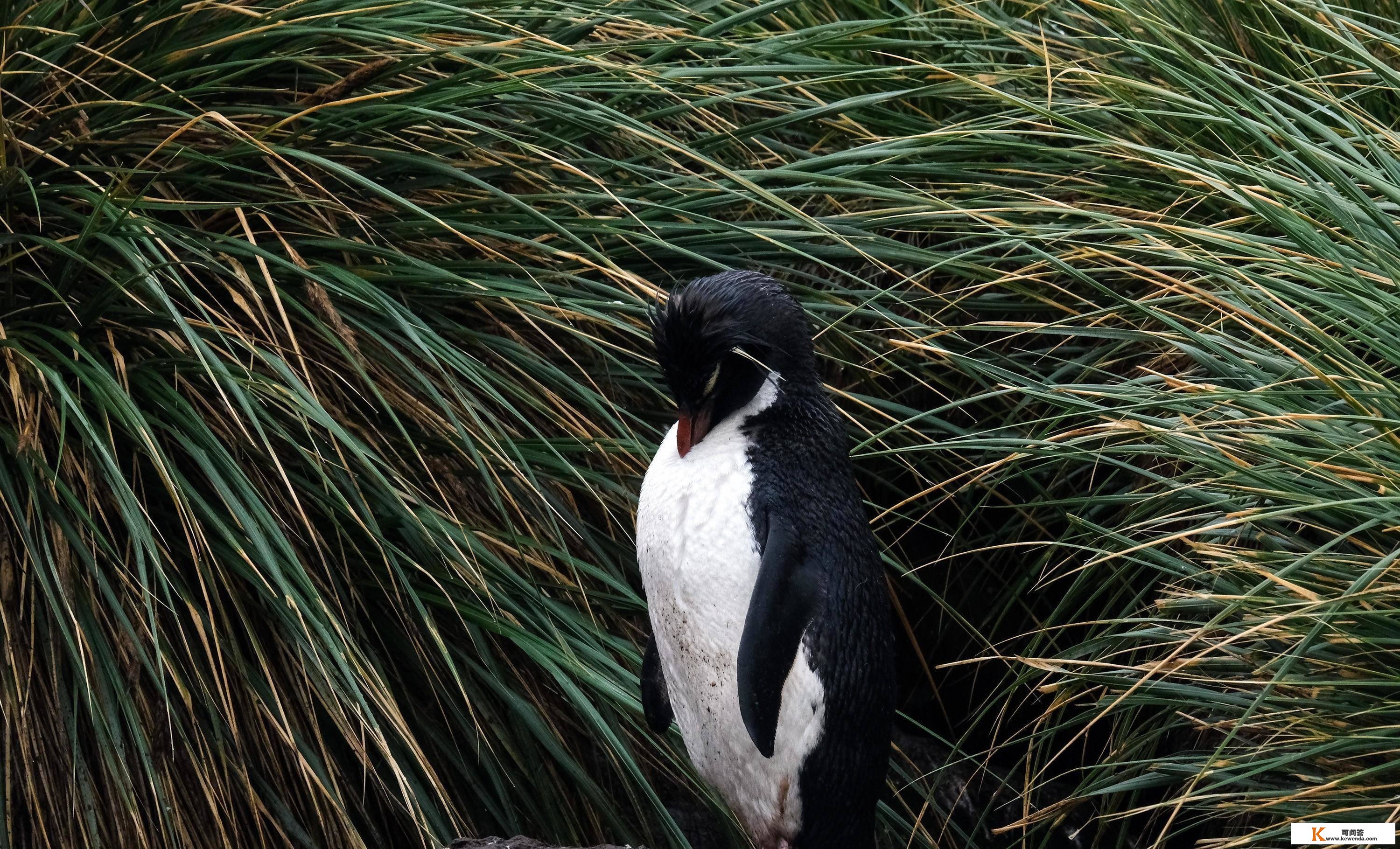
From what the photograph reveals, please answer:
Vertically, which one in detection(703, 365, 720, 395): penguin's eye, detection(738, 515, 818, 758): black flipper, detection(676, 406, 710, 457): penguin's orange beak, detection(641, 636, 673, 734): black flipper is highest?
detection(703, 365, 720, 395): penguin's eye

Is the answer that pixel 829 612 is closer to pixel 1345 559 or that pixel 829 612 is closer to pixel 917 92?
pixel 1345 559

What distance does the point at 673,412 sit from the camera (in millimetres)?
2584

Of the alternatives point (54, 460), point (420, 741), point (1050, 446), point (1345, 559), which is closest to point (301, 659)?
point (420, 741)

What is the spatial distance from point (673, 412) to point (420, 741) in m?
0.75

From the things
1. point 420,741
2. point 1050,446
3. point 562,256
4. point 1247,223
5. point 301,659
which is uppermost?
point 562,256

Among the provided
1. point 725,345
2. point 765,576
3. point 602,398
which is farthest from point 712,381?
point 602,398

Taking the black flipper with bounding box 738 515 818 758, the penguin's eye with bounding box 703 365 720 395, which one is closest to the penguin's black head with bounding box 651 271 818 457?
the penguin's eye with bounding box 703 365 720 395

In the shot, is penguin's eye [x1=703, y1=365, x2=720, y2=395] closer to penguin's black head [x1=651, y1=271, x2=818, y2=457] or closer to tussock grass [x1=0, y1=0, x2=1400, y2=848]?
penguin's black head [x1=651, y1=271, x2=818, y2=457]

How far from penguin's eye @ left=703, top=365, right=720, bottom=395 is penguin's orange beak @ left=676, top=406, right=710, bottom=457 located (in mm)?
28

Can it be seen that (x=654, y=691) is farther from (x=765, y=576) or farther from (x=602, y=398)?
(x=602, y=398)

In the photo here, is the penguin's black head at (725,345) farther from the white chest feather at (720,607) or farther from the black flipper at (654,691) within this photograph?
the black flipper at (654,691)

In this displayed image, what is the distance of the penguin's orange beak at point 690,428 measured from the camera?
76.9 inches

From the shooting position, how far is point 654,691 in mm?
2113

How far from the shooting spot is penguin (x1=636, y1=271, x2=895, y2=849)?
189 centimetres
